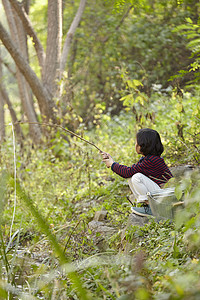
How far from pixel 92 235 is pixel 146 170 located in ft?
2.96

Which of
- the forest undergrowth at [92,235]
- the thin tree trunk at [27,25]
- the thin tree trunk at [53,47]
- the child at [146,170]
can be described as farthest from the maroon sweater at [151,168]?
the thin tree trunk at [27,25]

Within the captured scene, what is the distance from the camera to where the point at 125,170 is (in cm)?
375

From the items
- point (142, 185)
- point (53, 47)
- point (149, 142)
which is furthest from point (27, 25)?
point (142, 185)

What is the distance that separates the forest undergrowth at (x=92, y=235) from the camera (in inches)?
69.5

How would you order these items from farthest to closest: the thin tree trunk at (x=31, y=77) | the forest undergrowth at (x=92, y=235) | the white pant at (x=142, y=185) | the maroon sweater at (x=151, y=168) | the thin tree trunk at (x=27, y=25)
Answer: the thin tree trunk at (x=27, y=25) < the thin tree trunk at (x=31, y=77) < the maroon sweater at (x=151, y=168) < the white pant at (x=142, y=185) < the forest undergrowth at (x=92, y=235)

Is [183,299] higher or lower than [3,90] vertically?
lower

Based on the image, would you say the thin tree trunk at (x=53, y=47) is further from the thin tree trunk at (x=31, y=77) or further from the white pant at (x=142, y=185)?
the white pant at (x=142, y=185)

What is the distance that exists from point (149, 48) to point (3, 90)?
15.2 ft

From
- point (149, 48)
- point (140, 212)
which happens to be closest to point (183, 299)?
point (140, 212)

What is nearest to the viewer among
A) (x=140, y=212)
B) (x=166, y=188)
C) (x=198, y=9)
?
(x=166, y=188)

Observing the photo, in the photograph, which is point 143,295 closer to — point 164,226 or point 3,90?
point 164,226

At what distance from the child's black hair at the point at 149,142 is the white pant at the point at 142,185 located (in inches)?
11.4

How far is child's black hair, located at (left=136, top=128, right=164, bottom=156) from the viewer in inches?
148

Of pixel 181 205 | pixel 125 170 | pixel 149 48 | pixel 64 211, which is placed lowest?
pixel 64 211
